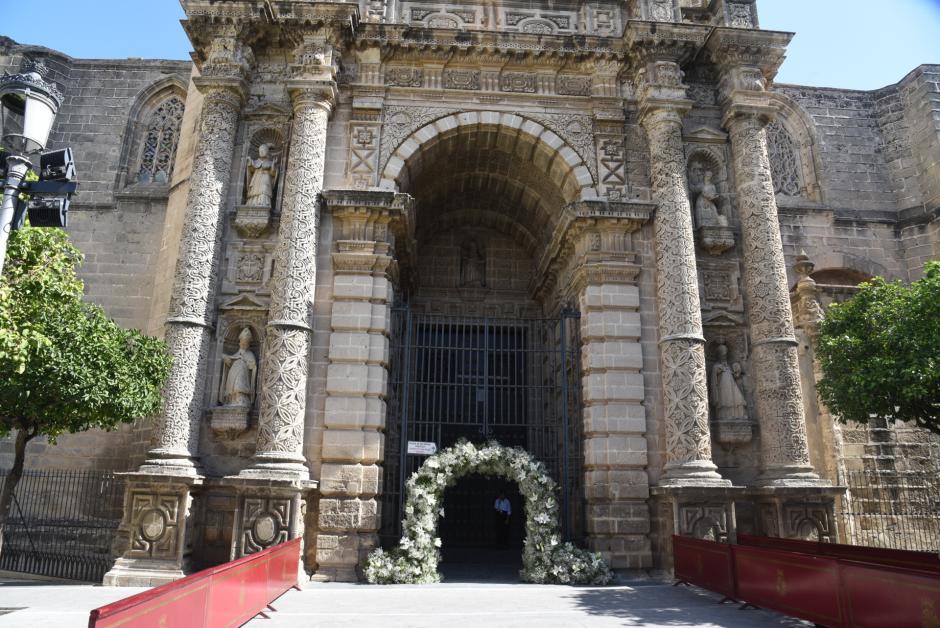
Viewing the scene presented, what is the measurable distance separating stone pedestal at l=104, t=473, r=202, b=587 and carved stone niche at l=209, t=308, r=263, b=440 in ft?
3.98

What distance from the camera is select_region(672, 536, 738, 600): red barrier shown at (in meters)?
8.77

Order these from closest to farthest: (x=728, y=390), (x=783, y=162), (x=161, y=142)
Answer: (x=728, y=390) → (x=161, y=142) → (x=783, y=162)

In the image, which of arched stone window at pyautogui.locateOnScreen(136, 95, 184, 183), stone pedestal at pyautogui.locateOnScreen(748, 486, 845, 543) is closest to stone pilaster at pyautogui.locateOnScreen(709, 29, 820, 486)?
stone pedestal at pyautogui.locateOnScreen(748, 486, 845, 543)

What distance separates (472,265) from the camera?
1772 cm

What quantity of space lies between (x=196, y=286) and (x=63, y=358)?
2.86 meters

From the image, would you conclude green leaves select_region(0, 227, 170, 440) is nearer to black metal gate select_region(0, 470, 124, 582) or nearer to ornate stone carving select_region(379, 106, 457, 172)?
black metal gate select_region(0, 470, 124, 582)

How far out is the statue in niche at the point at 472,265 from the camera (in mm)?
17500

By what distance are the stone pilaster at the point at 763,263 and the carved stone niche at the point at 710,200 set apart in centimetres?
29

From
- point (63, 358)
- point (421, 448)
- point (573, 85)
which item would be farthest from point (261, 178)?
point (573, 85)

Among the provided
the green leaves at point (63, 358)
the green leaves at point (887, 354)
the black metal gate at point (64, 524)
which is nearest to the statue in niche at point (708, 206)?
the green leaves at point (887, 354)

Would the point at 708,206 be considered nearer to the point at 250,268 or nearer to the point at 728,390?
the point at 728,390

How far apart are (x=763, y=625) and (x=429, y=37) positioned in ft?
40.6

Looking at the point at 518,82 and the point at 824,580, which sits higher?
the point at 518,82

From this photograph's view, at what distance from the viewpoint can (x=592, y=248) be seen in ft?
42.1
